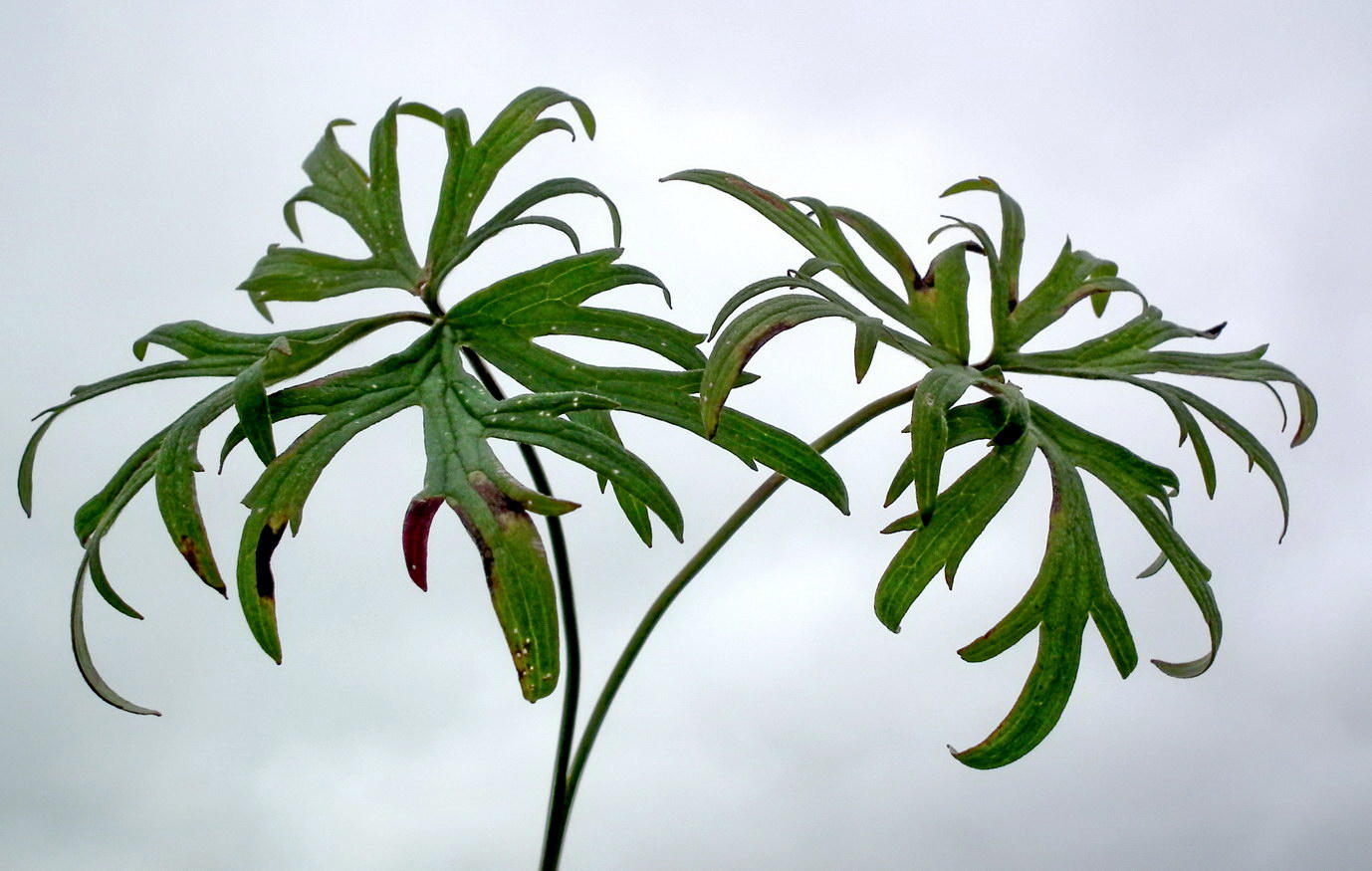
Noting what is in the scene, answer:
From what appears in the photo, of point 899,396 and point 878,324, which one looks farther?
point 899,396

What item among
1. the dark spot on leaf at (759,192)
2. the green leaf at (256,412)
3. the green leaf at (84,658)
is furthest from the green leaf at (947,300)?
the green leaf at (84,658)

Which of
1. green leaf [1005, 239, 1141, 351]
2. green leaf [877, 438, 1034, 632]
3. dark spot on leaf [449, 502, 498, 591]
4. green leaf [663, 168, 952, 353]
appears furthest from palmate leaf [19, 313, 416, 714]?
green leaf [1005, 239, 1141, 351]

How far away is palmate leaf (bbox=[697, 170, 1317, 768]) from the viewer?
3.84ft

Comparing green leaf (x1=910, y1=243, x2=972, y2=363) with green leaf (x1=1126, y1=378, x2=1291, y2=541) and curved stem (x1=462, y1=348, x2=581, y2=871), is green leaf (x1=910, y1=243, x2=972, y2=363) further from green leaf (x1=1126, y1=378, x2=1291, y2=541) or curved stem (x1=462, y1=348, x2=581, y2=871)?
curved stem (x1=462, y1=348, x2=581, y2=871)

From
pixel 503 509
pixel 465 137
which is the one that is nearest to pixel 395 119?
pixel 465 137

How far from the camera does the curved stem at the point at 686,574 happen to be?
1359 mm

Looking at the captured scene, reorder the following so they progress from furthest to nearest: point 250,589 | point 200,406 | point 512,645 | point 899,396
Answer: point 899,396
point 200,406
point 250,589
point 512,645

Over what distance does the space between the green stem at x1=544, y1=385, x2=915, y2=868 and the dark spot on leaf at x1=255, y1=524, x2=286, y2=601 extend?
0.47 meters

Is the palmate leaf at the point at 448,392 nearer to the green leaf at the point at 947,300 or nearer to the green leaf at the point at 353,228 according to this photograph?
the green leaf at the point at 353,228

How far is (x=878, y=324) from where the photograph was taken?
3.91ft

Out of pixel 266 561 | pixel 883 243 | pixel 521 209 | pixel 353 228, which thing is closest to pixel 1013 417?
pixel 883 243

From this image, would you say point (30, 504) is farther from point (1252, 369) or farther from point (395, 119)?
point (1252, 369)

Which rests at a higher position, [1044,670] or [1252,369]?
[1252,369]

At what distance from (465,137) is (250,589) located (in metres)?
0.70
